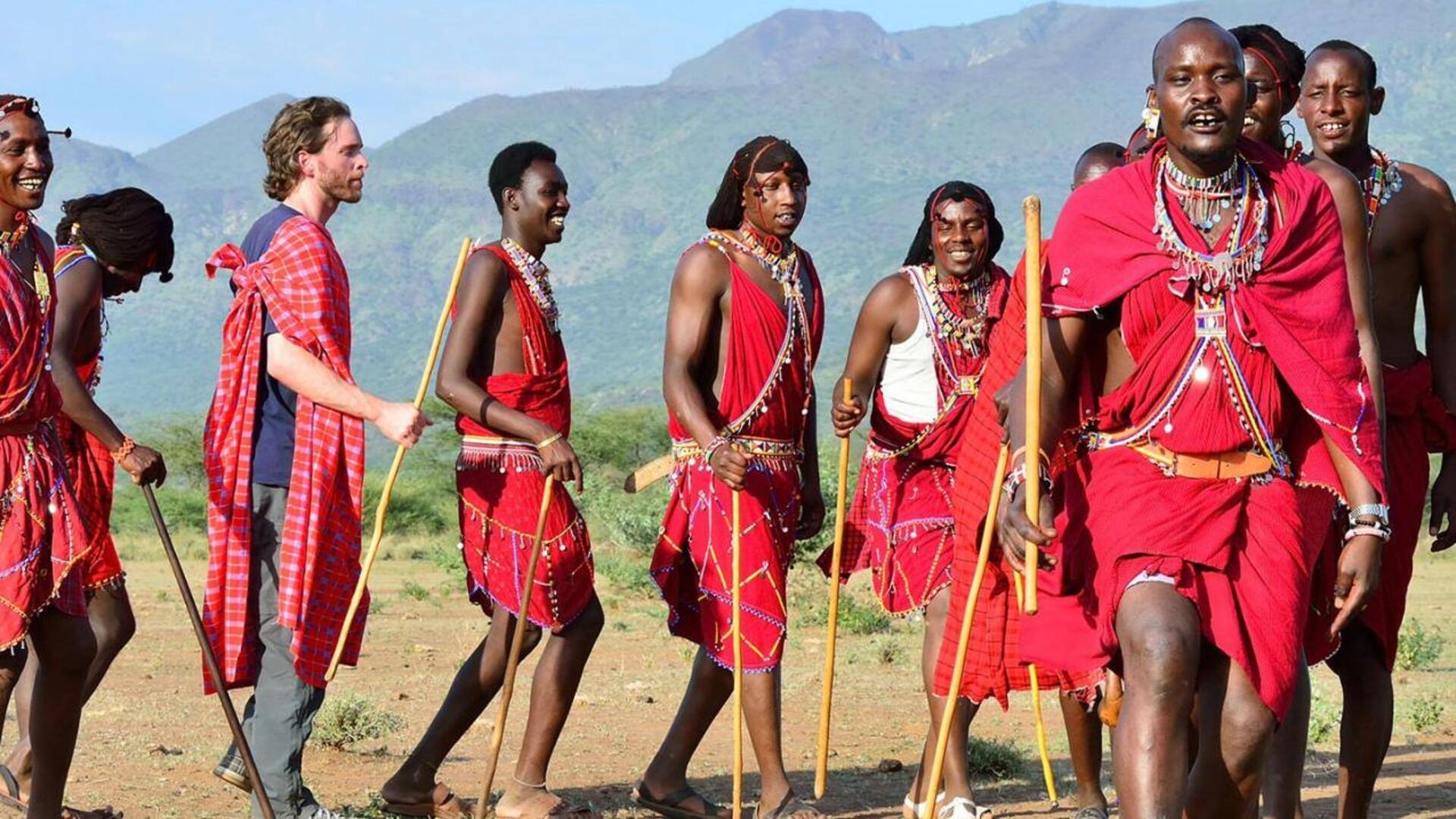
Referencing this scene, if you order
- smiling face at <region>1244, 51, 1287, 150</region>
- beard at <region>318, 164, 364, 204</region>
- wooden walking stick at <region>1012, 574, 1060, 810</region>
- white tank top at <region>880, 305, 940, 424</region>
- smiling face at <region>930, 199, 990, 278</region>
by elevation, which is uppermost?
smiling face at <region>1244, 51, 1287, 150</region>

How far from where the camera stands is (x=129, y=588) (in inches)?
776

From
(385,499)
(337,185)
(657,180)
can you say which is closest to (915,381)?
(385,499)

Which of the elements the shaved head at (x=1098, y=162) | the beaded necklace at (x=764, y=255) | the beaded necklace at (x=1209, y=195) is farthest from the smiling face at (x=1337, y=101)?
the beaded necklace at (x=764, y=255)

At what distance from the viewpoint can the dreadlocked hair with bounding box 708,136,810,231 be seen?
778cm

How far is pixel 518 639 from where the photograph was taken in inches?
283

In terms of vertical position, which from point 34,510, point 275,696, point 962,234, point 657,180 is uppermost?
point 657,180

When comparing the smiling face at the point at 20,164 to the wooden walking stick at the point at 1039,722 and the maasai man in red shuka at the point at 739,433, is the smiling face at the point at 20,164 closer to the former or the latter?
the maasai man in red shuka at the point at 739,433

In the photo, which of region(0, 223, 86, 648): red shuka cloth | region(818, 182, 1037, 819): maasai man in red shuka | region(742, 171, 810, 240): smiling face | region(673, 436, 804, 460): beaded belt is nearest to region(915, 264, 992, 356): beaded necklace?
region(818, 182, 1037, 819): maasai man in red shuka

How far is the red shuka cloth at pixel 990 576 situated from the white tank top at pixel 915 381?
168 cm

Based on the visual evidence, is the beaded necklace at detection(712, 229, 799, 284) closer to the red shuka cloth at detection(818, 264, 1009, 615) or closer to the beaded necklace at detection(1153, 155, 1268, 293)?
the red shuka cloth at detection(818, 264, 1009, 615)

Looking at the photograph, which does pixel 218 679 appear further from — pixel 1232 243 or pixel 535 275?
pixel 1232 243

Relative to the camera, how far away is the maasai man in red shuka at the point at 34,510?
20.0ft

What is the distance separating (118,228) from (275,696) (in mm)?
1827

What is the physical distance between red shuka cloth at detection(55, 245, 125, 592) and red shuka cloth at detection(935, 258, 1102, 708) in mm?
2997
